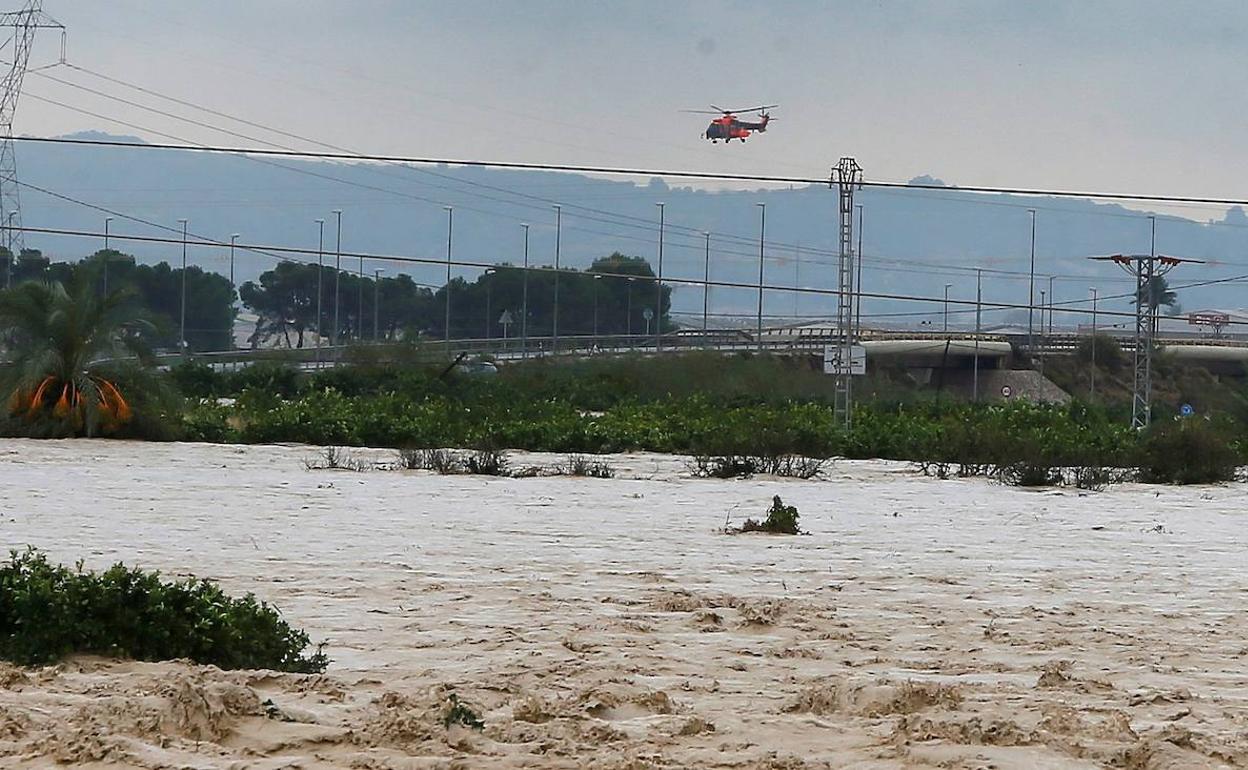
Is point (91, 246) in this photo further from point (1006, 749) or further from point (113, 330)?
point (1006, 749)

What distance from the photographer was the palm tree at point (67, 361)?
99.9 feet

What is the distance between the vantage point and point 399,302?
9812 centimetres

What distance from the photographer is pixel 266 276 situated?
10219 cm

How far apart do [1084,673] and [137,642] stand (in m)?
4.73

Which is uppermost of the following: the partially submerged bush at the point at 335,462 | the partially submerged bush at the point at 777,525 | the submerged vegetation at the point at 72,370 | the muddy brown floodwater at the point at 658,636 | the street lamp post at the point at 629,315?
the street lamp post at the point at 629,315

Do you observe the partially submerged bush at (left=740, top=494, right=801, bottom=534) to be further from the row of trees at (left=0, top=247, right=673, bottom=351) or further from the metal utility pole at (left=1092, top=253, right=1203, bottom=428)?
the row of trees at (left=0, top=247, right=673, bottom=351)

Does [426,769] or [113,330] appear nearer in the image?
[426,769]

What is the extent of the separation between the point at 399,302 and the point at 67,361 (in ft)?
220

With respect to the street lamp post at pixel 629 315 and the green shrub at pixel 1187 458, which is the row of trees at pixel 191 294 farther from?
the green shrub at pixel 1187 458

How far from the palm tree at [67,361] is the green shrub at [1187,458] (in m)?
18.3

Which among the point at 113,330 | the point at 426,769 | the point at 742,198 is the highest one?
the point at 742,198

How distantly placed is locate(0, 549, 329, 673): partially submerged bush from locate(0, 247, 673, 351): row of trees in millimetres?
76744

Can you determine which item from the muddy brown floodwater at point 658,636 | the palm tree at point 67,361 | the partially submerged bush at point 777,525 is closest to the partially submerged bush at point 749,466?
the muddy brown floodwater at point 658,636

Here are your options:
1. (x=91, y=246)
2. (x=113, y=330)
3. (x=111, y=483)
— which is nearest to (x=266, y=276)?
(x=91, y=246)
